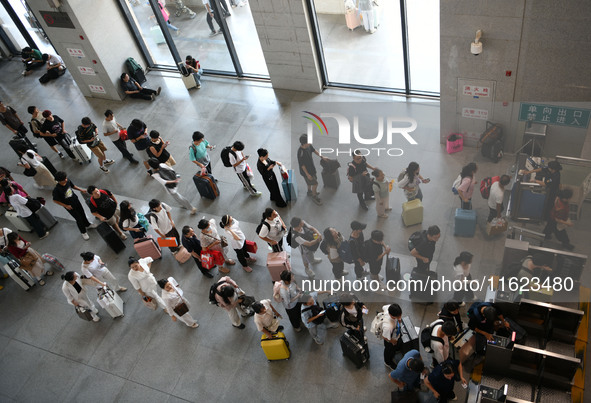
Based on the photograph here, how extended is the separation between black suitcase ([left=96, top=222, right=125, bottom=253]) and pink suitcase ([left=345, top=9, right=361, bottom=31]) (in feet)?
22.6

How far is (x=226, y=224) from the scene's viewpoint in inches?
320

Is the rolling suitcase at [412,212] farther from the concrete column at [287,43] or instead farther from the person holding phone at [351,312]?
the concrete column at [287,43]

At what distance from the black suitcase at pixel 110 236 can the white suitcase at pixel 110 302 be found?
4.37 ft

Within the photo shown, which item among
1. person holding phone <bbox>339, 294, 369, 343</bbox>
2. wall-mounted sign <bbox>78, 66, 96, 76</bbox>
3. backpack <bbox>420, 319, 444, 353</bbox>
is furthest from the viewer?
wall-mounted sign <bbox>78, 66, 96, 76</bbox>

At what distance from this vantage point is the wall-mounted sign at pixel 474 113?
32.0 ft

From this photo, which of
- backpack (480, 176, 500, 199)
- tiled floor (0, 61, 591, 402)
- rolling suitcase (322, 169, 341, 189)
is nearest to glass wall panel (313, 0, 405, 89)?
tiled floor (0, 61, 591, 402)

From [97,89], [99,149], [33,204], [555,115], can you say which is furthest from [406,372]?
[97,89]

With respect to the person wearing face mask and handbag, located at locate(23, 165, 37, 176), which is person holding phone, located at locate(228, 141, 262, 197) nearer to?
the person wearing face mask

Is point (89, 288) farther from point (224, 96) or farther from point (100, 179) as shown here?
point (224, 96)

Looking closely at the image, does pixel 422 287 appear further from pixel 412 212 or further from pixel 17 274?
pixel 17 274

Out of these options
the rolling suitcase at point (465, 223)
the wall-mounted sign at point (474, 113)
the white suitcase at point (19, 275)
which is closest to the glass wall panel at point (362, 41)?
the wall-mounted sign at point (474, 113)

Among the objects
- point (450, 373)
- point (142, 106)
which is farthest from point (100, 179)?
point (450, 373)

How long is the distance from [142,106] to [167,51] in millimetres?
1871

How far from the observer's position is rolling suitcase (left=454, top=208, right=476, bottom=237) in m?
8.59
